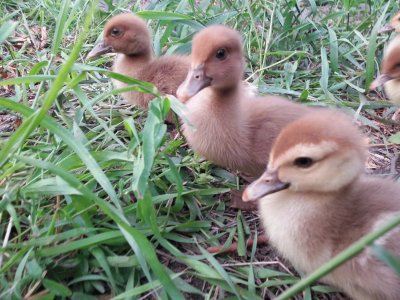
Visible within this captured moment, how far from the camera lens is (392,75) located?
2148 mm

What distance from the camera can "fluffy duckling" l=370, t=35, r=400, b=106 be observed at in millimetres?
2113

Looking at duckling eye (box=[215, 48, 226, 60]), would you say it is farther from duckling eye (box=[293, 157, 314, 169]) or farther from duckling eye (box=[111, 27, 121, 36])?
duckling eye (box=[111, 27, 121, 36])

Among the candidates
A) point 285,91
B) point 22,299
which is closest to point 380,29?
point 285,91

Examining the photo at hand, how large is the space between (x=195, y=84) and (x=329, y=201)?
2.24 ft

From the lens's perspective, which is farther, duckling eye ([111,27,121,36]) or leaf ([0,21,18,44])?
duckling eye ([111,27,121,36])

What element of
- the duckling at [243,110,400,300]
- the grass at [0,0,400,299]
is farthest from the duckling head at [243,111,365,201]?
the grass at [0,0,400,299]

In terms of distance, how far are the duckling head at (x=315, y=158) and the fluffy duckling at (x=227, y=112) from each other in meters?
0.36

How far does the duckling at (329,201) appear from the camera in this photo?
1240 millimetres

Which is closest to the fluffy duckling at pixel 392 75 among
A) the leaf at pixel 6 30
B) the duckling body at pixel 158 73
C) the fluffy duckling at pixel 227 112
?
the fluffy duckling at pixel 227 112

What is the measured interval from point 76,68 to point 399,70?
1.43 m

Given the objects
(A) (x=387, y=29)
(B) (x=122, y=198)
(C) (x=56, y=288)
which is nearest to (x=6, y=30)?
(B) (x=122, y=198)

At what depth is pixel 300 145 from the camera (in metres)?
1.25

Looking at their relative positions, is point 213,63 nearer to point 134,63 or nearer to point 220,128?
point 220,128

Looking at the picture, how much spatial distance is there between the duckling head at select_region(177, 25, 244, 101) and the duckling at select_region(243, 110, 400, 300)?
0.49 m
